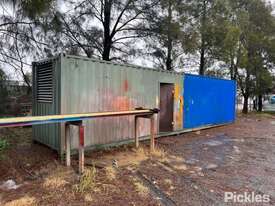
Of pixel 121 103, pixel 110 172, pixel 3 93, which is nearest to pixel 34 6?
pixel 3 93

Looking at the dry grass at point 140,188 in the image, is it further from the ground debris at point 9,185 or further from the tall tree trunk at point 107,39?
the tall tree trunk at point 107,39

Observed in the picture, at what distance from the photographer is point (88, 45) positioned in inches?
340

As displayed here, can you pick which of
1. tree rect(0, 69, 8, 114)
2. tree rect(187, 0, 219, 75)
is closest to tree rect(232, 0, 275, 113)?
tree rect(187, 0, 219, 75)

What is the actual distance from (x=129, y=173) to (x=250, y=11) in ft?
51.4

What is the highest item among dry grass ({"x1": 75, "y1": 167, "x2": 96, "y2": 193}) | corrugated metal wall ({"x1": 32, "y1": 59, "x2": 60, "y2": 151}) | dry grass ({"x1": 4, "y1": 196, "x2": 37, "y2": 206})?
corrugated metal wall ({"x1": 32, "y1": 59, "x2": 60, "y2": 151})

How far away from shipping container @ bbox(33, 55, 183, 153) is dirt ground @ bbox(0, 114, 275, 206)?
400mm

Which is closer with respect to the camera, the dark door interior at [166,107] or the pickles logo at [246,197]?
the pickles logo at [246,197]

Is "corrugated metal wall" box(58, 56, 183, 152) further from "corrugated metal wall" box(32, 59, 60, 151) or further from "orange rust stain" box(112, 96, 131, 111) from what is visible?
"corrugated metal wall" box(32, 59, 60, 151)

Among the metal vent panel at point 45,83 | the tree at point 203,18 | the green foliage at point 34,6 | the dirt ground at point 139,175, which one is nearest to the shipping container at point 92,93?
the metal vent panel at point 45,83

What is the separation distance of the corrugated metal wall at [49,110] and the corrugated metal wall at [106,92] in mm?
184

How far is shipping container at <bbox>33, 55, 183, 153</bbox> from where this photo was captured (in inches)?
173

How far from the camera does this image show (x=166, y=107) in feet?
23.1

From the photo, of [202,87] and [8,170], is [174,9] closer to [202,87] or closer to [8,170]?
[202,87]

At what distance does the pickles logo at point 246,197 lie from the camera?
2.92 metres
